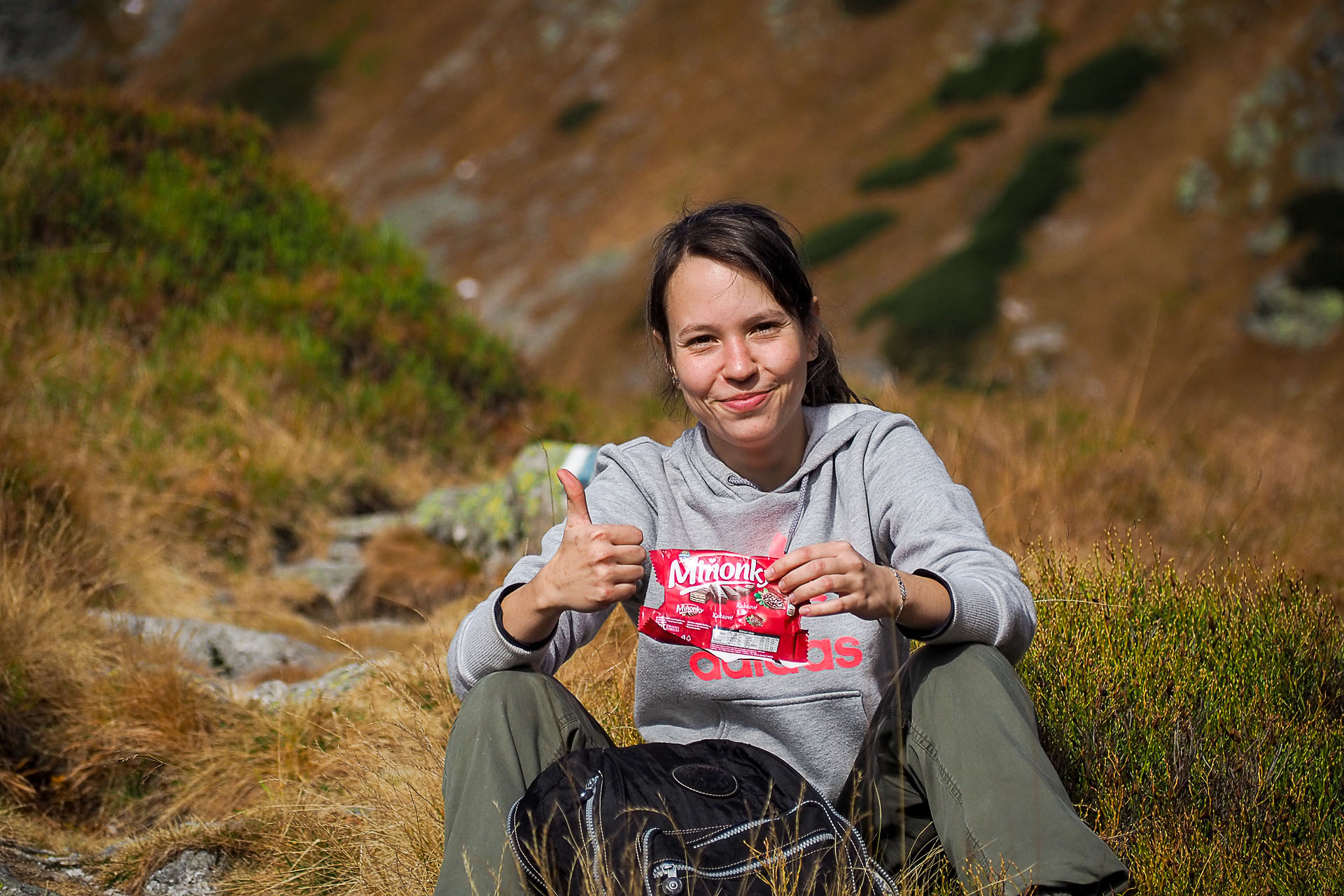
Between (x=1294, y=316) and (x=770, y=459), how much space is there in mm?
20312

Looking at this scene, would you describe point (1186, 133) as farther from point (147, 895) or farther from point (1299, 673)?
point (147, 895)

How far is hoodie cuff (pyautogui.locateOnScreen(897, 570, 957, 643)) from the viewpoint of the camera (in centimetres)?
184

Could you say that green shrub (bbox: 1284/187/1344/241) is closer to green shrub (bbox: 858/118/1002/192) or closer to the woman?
green shrub (bbox: 858/118/1002/192)

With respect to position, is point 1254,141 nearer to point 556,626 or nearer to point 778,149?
point 778,149

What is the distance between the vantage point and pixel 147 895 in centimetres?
256

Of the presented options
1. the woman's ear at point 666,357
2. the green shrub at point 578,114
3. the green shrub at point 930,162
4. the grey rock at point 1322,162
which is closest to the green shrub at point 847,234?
the green shrub at point 930,162

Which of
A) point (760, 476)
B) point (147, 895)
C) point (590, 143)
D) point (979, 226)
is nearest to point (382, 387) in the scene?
point (147, 895)

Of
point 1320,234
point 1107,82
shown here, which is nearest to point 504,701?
point 1320,234

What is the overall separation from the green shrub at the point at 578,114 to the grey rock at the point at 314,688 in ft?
109

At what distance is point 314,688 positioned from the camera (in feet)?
11.0

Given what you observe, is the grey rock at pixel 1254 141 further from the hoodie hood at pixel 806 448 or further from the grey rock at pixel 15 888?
the grey rock at pixel 15 888

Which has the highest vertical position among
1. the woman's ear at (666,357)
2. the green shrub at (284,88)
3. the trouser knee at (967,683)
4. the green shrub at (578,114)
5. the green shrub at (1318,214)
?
the woman's ear at (666,357)

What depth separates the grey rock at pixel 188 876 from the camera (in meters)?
2.56

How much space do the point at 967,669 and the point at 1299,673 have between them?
128 centimetres
